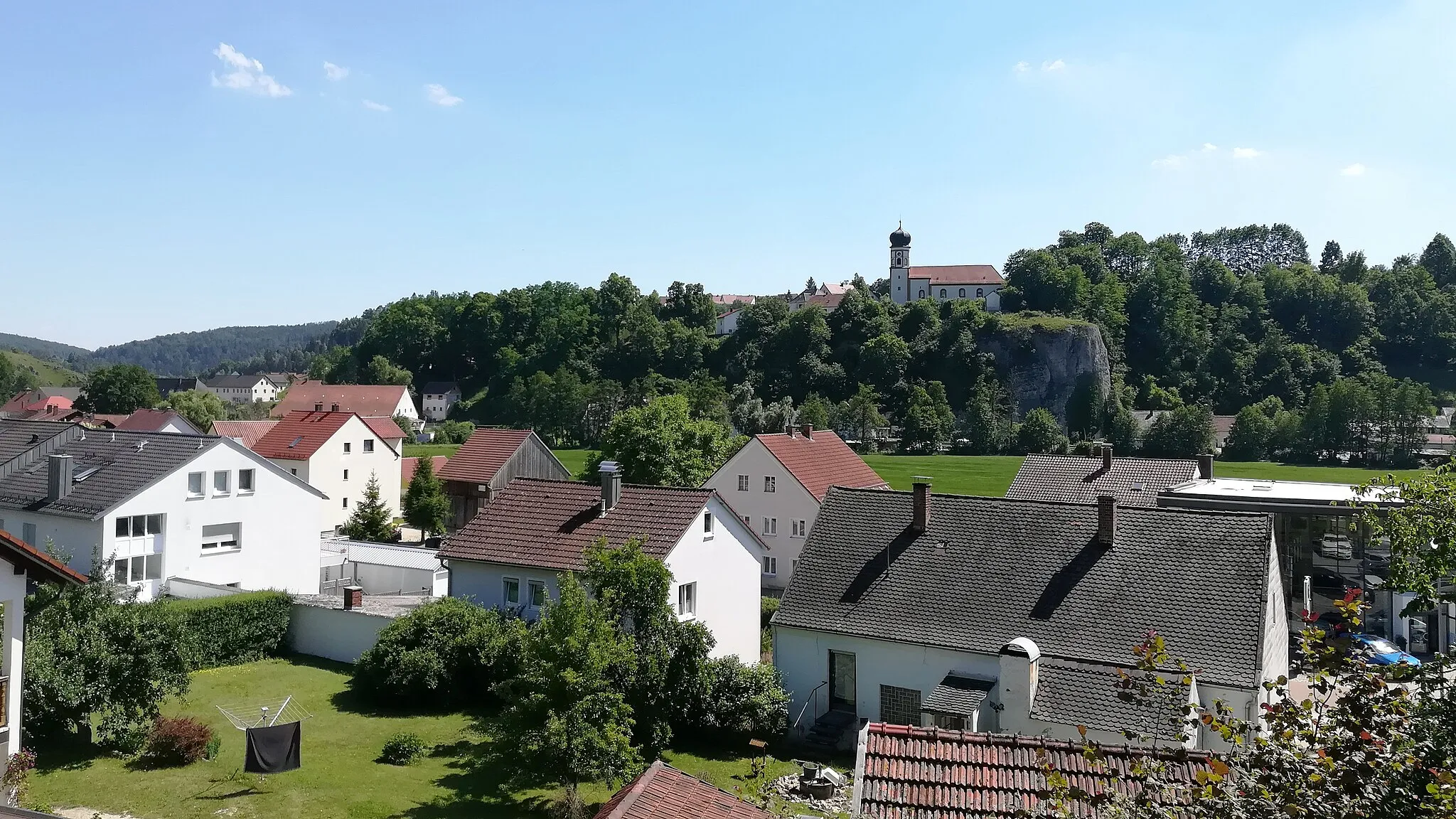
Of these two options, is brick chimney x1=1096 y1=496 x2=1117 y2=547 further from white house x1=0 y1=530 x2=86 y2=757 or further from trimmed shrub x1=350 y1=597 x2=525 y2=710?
white house x1=0 y1=530 x2=86 y2=757

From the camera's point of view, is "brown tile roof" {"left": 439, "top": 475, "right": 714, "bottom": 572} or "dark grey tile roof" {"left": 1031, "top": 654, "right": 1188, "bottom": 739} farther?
"brown tile roof" {"left": 439, "top": 475, "right": 714, "bottom": 572}

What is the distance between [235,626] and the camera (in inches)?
1019

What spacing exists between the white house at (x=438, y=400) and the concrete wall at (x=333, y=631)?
370ft

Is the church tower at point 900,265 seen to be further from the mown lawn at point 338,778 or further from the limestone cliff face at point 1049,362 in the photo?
the mown lawn at point 338,778

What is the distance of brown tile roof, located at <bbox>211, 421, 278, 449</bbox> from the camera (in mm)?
63312

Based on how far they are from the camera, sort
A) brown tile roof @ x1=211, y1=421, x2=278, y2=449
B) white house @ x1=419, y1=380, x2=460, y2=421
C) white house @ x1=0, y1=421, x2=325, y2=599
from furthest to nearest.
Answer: white house @ x1=419, y1=380, x2=460, y2=421
brown tile roof @ x1=211, y1=421, x2=278, y2=449
white house @ x1=0, y1=421, x2=325, y2=599

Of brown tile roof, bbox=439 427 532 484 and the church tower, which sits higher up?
the church tower

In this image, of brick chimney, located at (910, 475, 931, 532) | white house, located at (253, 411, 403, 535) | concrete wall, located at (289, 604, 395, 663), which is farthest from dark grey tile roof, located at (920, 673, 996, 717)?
white house, located at (253, 411, 403, 535)

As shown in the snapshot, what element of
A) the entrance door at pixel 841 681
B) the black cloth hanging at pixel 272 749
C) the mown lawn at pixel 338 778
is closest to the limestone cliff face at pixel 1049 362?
the entrance door at pixel 841 681

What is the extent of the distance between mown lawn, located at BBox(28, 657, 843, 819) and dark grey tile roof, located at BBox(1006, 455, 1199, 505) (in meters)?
20.6

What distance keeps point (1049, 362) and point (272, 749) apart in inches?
4197

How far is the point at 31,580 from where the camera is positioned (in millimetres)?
13422

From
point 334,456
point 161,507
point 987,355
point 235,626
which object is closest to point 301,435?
point 334,456

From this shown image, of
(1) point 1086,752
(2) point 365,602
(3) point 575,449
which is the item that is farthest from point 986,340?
(1) point 1086,752
